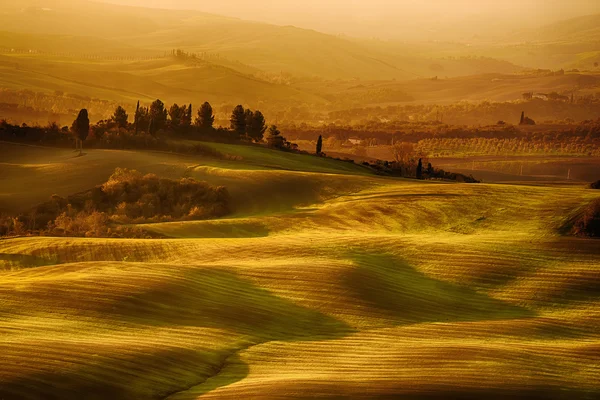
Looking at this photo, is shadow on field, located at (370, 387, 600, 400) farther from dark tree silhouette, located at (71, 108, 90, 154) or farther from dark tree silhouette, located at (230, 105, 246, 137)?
dark tree silhouette, located at (230, 105, 246, 137)

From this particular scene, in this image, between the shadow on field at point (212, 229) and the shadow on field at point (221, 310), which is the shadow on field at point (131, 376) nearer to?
the shadow on field at point (221, 310)

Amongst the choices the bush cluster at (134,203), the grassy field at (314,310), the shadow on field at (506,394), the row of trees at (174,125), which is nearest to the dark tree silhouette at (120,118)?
the row of trees at (174,125)

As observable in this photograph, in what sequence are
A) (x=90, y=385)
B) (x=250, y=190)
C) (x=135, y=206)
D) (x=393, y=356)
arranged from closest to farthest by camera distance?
(x=90, y=385)
(x=393, y=356)
(x=135, y=206)
(x=250, y=190)

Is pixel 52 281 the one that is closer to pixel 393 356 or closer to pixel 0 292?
pixel 0 292

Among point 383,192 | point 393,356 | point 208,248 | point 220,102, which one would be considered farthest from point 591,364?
point 220,102

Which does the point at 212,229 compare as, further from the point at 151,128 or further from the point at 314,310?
the point at 151,128

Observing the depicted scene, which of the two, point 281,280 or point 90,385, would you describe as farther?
point 281,280

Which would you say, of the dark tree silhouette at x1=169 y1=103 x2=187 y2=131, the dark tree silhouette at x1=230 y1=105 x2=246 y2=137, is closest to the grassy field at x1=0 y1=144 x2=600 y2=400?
the dark tree silhouette at x1=169 y1=103 x2=187 y2=131
